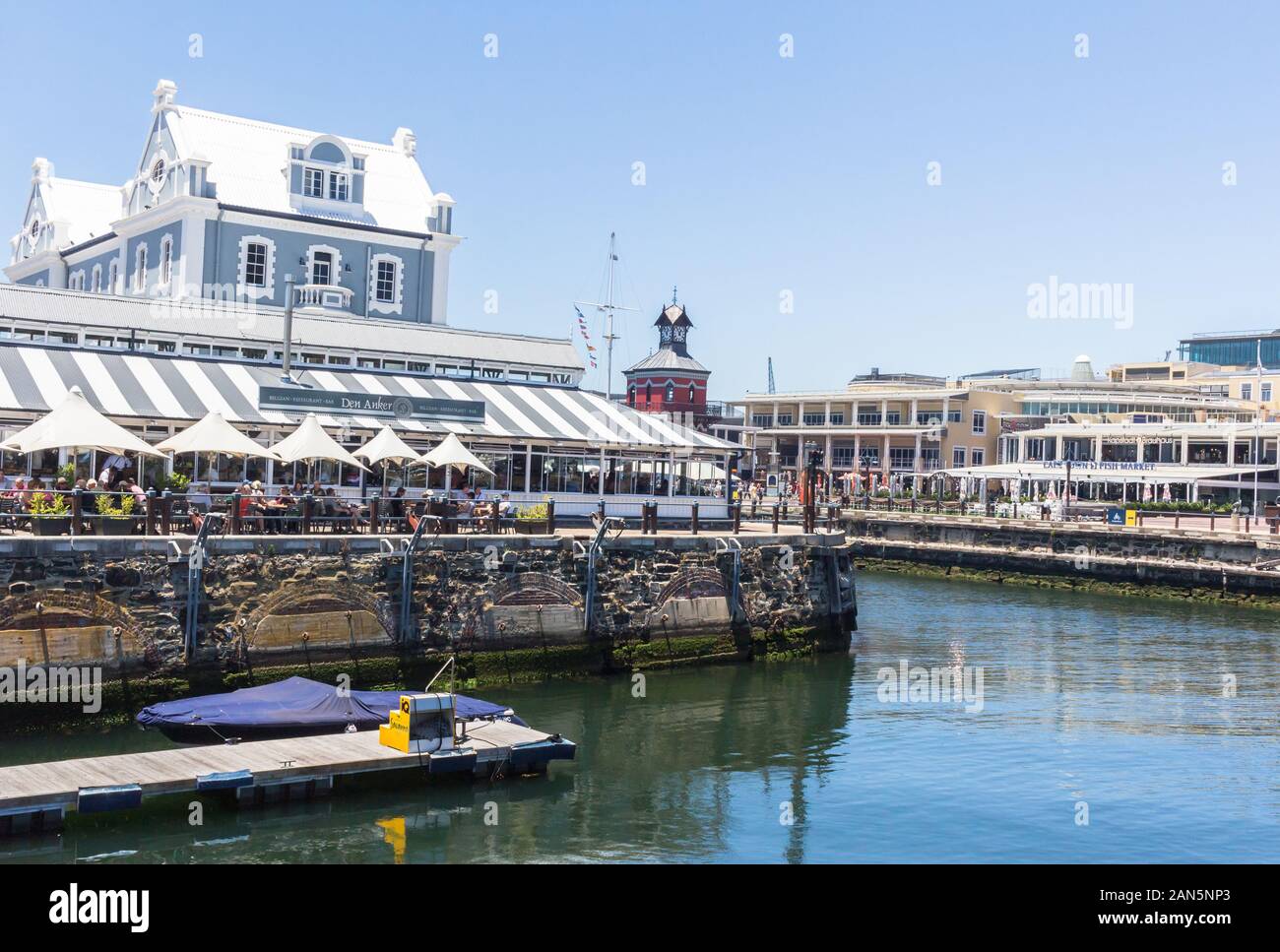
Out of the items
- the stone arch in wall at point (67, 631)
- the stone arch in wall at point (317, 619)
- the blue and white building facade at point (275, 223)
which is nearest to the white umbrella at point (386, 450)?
the stone arch in wall at point (317, 619)

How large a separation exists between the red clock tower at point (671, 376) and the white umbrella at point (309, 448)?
2826 inches

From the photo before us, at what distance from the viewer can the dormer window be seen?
182 ft

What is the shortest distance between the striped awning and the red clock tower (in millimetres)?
59820

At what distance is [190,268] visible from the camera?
51.6 meters

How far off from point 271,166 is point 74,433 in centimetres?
3266

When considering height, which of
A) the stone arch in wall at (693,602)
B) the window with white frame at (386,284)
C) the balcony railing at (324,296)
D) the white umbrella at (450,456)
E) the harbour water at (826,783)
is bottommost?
the harbour water at (826,783)

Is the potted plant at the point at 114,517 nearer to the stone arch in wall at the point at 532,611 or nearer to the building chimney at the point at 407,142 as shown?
the stone arch in wall at the point at 532,611

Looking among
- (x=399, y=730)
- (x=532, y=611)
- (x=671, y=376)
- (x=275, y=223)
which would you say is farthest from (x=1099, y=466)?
(x=399, y=730)

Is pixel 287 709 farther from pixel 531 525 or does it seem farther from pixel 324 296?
pixel 324 296

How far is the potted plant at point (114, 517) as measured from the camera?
2470 cm

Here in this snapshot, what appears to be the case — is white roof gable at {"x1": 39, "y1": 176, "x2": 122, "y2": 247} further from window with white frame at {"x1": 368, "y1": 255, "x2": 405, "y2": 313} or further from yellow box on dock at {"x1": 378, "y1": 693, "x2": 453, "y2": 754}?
yellow box on dock at {"x1": 378, "y1": 693, "x2": 453, "y2": 754}

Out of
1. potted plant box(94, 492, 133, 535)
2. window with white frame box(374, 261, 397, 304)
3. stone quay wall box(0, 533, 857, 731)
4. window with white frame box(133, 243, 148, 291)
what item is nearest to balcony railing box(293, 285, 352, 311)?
window with white frame box(374, 261, 397, 304)

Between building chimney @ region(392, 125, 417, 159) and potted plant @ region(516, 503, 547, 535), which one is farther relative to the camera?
building chimney @ region(392, 125, 417, 159)
